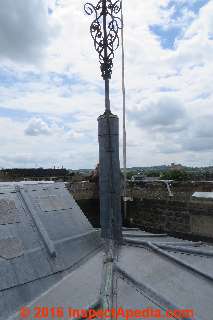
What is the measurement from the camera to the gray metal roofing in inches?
209

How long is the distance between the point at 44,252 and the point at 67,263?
1.58 feet

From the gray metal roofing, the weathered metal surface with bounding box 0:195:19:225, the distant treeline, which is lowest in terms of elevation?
the gray metal roofing

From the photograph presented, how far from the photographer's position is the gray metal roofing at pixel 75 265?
209 inches

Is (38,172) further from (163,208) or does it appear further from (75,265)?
(75,265)

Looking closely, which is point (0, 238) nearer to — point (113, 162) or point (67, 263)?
point (67, 263)

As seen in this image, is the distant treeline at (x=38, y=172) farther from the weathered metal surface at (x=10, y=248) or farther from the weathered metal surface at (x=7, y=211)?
the weathered metal surface at (x=10, y=248)

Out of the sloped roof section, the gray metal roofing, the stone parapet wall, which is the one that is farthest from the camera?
the stone parapet wall

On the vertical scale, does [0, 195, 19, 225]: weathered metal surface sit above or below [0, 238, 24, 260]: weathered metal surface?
above

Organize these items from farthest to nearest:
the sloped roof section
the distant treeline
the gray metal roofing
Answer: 1. the distant treeline
2. the sloped roof section
3. the gray metal roofing

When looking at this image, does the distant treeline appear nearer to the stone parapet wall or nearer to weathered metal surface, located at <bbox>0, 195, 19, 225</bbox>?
the stone parapet wall

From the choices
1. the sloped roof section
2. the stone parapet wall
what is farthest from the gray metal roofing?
the stone parapet wall

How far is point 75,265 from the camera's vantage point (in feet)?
21.9

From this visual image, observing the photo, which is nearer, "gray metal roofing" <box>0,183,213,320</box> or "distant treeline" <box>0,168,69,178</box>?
"gray metal roofing" <box>0,183,213,320</box>

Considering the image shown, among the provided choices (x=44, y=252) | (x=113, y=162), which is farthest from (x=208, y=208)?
(x=44, y=252)
